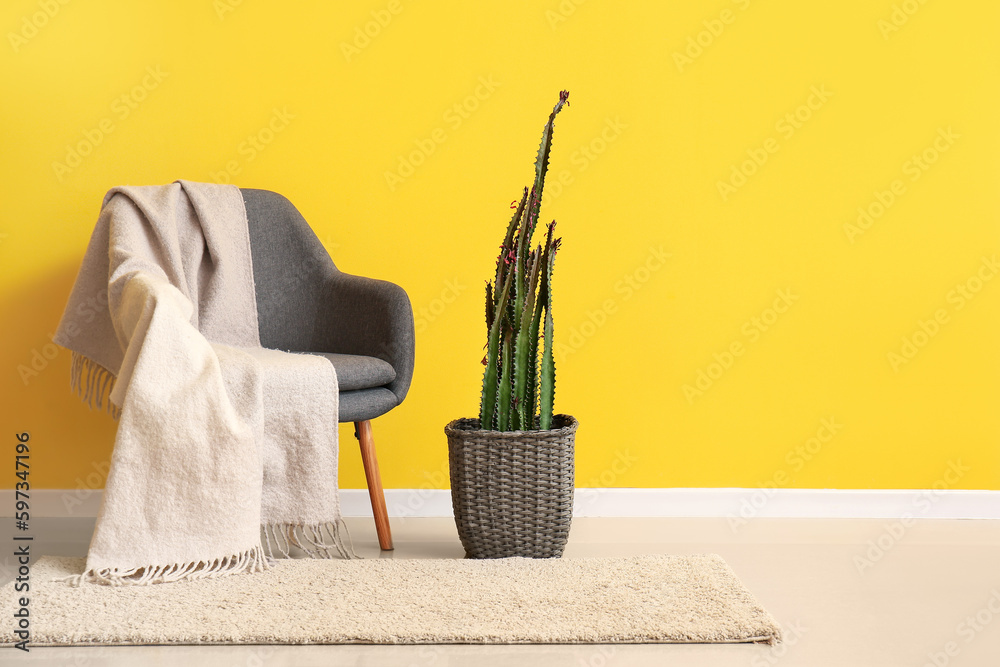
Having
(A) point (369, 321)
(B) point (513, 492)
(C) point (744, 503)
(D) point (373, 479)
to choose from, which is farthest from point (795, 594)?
(A) point (369, 321)

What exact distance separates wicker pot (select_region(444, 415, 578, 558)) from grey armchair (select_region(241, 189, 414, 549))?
24 centimetres

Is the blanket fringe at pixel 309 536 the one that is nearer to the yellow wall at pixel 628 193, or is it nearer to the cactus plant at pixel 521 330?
the cactus plant at pixel 521 330

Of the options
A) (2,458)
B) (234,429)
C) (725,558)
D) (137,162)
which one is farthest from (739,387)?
(2,458)

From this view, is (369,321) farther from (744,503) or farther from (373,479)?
(744,503)

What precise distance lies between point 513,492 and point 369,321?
0.56 metres

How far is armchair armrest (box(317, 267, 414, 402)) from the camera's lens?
2.06m

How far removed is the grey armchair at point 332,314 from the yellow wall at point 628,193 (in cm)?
18

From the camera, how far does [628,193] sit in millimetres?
2455

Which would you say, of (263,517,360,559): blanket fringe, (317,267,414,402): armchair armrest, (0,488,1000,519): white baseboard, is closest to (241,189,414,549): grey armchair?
(317,267,414,402): armchair armrest

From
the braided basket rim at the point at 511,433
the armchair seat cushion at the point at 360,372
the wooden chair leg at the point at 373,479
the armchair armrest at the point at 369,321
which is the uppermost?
the armchair armrest at the point at 369,321

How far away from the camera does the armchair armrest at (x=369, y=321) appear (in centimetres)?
206

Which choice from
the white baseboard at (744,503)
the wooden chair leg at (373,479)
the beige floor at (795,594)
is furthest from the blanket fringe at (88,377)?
the wooden chair leg at (373,479)

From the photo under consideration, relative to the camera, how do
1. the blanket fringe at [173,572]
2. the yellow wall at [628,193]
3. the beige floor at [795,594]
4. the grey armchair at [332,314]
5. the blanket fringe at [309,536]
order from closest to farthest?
1. the beige floor at [795,594]
2. the blanket fringe at [173,572]
3. the blanket fringe at [309,536]
4. the grey armchair at [332,314]
5. the yellow wall at [628,193]

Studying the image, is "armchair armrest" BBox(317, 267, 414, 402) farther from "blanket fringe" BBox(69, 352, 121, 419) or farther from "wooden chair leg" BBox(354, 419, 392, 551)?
"blanket fringe" BBox(69, 352, 121, 419)
